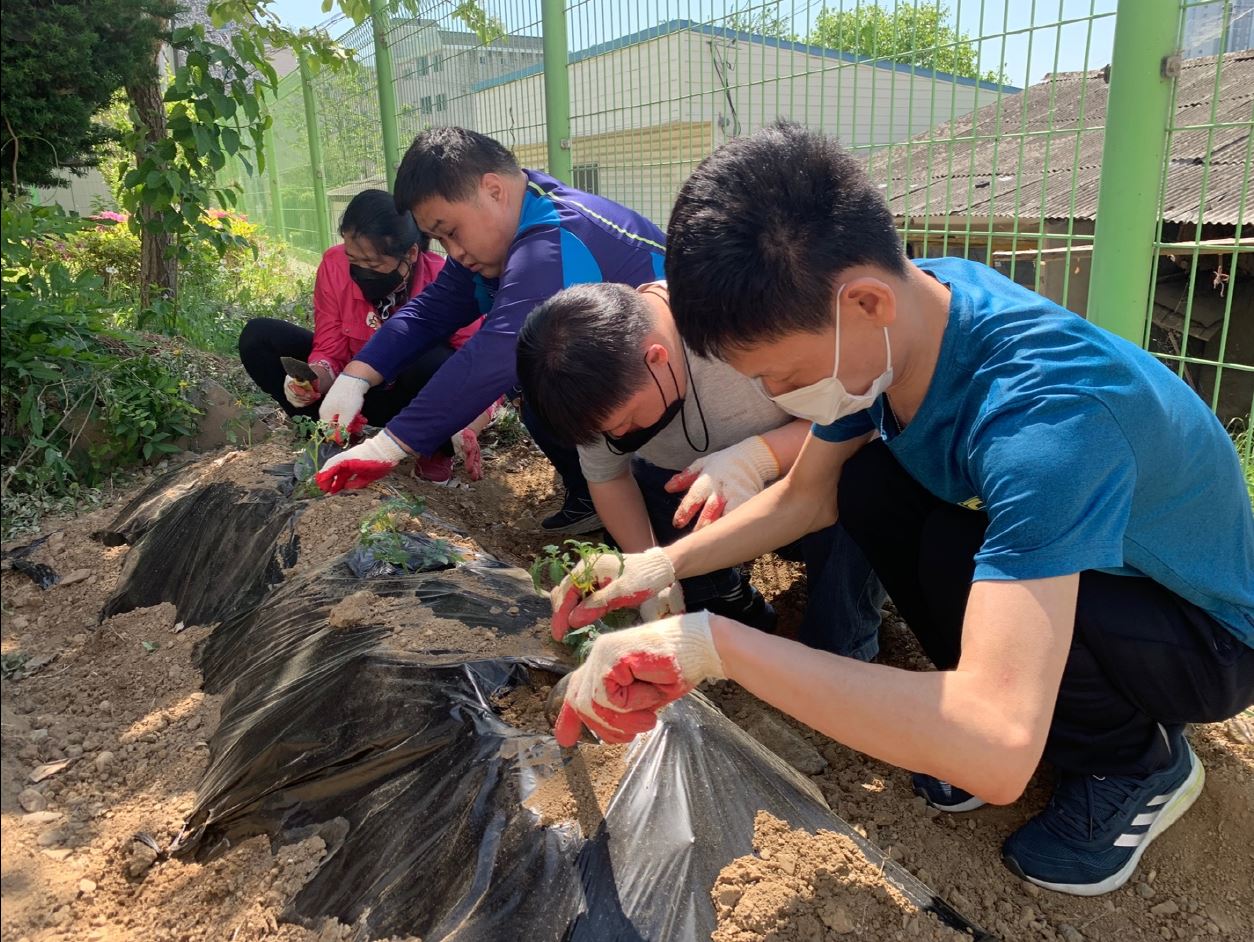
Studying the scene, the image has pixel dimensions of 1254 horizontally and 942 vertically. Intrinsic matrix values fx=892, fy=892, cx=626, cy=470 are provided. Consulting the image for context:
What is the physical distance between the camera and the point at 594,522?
2969 millimetres

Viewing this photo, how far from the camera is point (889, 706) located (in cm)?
108

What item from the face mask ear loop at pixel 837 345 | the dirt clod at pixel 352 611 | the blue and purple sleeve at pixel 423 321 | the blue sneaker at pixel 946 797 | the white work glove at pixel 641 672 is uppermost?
the face mask ear loop at pixel 837 345

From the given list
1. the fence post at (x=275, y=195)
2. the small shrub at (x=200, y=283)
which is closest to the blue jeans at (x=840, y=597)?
the small shrub at (x=200, y=283)

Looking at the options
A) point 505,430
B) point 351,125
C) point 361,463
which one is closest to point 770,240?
point 361,463

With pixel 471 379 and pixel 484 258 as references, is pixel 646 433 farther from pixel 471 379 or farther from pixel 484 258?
pixel 484 258

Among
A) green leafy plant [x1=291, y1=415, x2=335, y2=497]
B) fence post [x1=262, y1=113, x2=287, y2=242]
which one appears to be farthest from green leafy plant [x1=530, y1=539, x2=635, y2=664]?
fence post [x1=262, y1=113, x2=287, y2=242]

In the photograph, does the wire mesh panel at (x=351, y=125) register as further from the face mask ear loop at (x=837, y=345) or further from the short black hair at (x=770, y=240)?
the face mask ear loop at (x=837, y=345)

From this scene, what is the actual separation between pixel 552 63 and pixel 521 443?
69.0 inches

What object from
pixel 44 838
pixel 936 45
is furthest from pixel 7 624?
pixel 936 45

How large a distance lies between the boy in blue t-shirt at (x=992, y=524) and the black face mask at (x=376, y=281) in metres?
2.29

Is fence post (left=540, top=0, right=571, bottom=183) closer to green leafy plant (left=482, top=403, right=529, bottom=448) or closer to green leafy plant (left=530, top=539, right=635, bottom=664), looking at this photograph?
green leafy plant (left=482, top=403, right=529, bottom=448)

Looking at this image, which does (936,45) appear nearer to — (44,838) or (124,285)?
(44,838)

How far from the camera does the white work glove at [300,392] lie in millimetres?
3066

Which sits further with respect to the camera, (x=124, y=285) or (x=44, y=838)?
(x=124, y=285)
